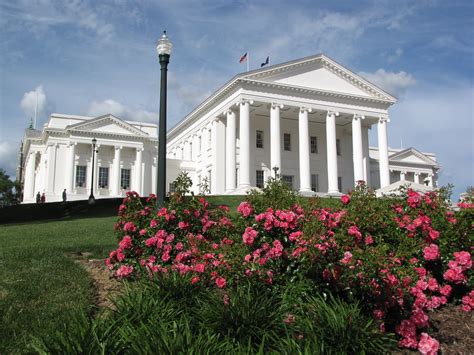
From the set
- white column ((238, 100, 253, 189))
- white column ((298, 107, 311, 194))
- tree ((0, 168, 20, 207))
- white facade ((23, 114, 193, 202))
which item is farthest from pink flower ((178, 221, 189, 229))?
tree ((0, 168, 20, 207))

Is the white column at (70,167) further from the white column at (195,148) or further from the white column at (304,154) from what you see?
the white column at (304,154)

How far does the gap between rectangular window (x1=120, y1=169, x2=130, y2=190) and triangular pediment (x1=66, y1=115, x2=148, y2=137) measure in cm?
513

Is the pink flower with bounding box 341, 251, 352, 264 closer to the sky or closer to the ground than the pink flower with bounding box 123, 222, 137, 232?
closer to the ground

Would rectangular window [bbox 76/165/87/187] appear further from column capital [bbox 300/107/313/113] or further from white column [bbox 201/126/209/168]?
column capital [bbox 300/107/313/113]

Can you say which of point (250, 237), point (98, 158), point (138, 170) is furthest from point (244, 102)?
point (250, 237)

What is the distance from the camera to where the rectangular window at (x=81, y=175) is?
57.2m

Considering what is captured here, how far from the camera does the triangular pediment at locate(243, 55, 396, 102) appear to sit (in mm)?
46750

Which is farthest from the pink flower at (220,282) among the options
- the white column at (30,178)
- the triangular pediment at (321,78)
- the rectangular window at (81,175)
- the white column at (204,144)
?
the white column at (30,178)

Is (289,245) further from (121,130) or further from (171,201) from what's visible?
(121,130)

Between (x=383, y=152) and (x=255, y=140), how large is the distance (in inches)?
568

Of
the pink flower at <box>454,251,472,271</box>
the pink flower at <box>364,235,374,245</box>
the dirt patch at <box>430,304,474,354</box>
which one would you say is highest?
the pink flower at <box>364,235,374,245</box>

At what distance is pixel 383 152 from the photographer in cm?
5053

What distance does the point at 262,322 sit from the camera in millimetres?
5926

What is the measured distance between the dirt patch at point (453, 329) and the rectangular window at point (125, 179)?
54.6 meters
